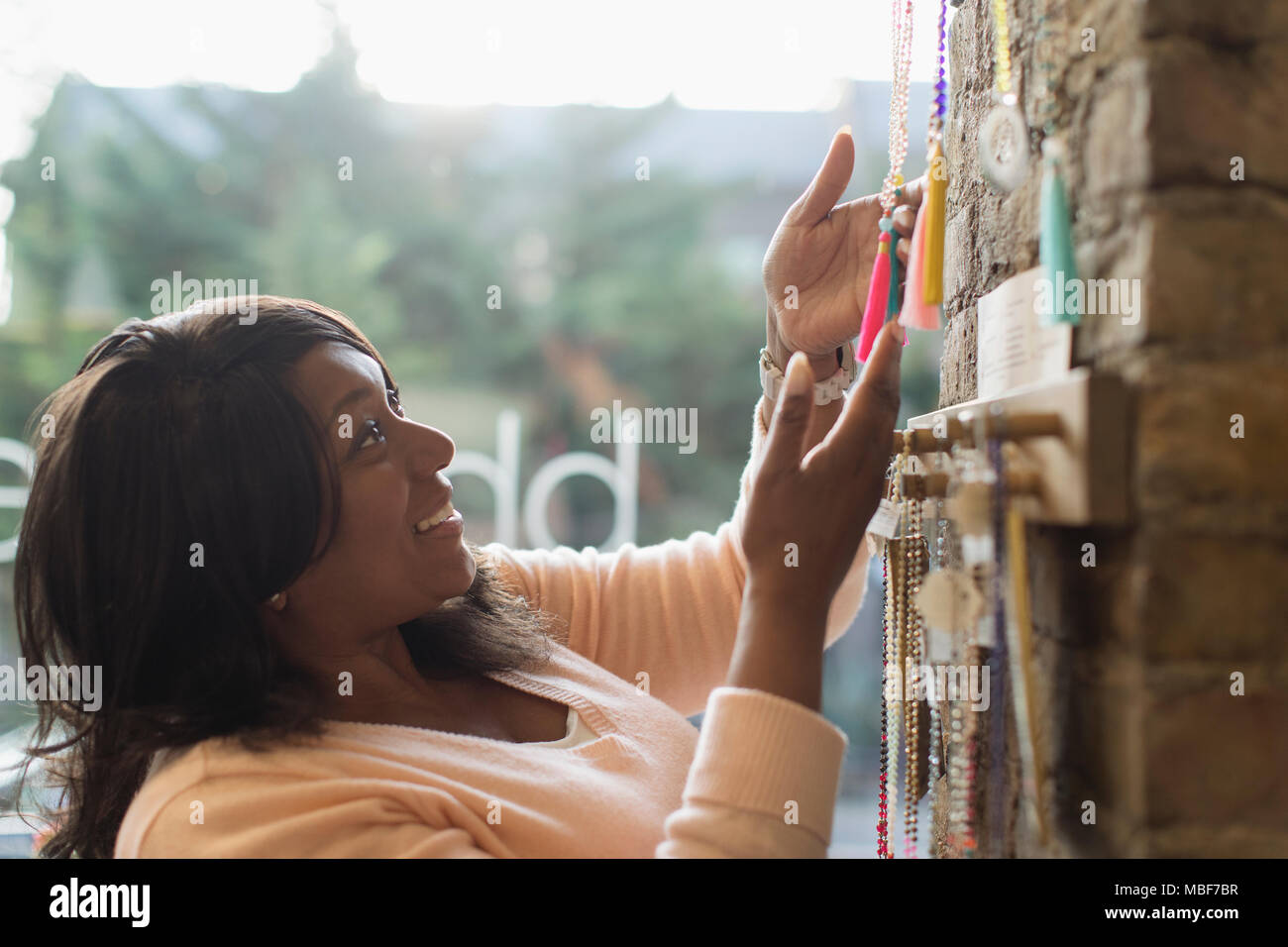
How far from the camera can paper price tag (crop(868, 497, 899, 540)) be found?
960 millimetres

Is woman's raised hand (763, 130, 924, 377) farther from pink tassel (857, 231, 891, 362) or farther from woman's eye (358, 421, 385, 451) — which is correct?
woman's eye (358, 421, 385, 451)

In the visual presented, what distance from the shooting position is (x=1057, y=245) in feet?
2.43

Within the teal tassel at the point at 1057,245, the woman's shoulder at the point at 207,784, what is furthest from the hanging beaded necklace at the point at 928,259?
the woman's shoulder at the point at 207,784

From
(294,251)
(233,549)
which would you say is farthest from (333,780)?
(294,251)

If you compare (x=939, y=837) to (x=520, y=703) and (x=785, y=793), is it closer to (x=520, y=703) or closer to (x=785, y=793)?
(x=785, y=793)

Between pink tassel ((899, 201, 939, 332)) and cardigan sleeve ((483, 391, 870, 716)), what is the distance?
507 mm

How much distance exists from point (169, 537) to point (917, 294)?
82 cm

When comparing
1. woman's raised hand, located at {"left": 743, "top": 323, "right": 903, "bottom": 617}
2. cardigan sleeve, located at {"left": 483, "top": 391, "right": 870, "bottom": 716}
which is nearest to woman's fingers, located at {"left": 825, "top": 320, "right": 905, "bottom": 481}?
woman's raised hand, located at {"left": 743, "top": 323, "right": 903, "bottom": 617}

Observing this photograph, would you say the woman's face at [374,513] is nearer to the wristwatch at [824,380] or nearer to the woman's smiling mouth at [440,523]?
the woman's smiling mouth at [440,523]

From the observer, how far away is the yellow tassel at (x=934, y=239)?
0.87 m

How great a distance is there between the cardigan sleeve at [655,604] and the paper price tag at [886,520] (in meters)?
0.38

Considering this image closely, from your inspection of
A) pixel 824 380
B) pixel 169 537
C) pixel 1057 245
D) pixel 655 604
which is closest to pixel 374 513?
pixel 169 537

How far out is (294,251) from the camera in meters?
6.21

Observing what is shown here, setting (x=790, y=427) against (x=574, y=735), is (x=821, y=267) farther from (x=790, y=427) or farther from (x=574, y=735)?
(x=574, y=735)
